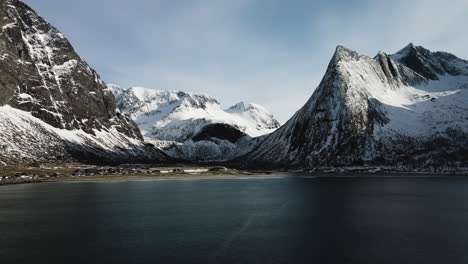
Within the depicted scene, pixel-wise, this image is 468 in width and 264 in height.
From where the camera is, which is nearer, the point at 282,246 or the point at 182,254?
the point at 182,254

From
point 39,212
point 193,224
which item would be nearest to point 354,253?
point 193,224

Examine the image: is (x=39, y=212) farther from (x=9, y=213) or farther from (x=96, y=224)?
(x=96, y=224)

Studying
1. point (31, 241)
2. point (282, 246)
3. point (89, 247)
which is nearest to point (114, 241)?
point (89, 247)

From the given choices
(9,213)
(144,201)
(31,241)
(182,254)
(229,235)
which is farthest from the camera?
(144,201)

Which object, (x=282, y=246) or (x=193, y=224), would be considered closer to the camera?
(x=282, y=246)

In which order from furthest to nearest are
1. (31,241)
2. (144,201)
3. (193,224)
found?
(144,201) → (193,224) → (31,241)

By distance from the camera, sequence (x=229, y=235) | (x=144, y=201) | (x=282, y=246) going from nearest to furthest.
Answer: (x=282, y=246)
(x=229, y=235)
(x=144, y=201)

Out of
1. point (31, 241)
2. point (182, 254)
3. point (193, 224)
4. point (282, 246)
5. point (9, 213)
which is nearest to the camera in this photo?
point (182, 254)

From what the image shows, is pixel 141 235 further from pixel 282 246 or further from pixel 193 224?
pixel 282 246
